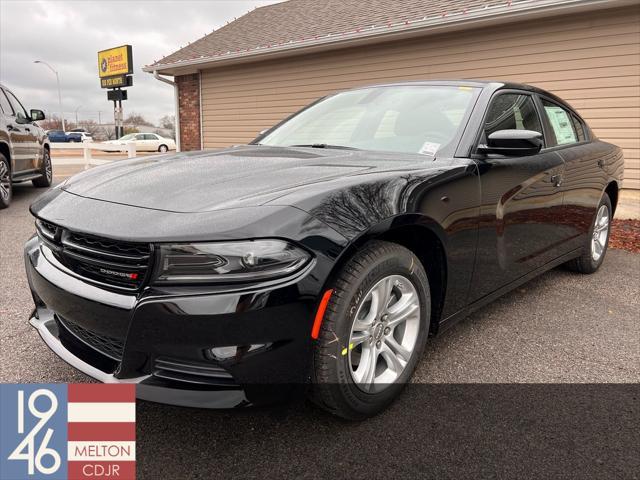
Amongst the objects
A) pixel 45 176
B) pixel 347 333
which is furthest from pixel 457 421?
pixel 45 176

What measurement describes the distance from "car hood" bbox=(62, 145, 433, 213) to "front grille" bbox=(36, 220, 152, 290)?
190 mm

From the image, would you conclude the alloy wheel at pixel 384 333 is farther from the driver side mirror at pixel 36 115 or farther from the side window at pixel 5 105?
the driver side mirror at pixel 36 115

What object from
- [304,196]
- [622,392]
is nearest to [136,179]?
[304,196]

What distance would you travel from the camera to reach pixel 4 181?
23.6 feet

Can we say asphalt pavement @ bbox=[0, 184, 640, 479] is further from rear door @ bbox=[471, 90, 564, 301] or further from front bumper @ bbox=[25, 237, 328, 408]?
rear door @ bbox=[471, 90, 564, 301]

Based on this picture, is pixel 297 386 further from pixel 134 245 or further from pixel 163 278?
pixel 134 245

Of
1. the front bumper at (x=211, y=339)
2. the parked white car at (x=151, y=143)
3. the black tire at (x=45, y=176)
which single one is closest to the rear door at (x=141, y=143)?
the parked white car at (x=151, y=143)

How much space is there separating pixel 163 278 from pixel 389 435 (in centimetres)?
111

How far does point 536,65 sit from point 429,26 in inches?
73.4

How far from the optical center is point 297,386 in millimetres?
1792

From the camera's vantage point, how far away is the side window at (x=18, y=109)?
26.0ft

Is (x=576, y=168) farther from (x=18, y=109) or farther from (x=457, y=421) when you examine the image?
(x=18, y=109)

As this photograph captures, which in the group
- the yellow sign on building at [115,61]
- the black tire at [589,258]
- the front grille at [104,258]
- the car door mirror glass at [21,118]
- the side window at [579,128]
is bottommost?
the black tire at [589,258]

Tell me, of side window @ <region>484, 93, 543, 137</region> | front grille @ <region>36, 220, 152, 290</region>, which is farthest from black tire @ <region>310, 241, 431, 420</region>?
side window @ <region>484, 93, 543, 137</region>
